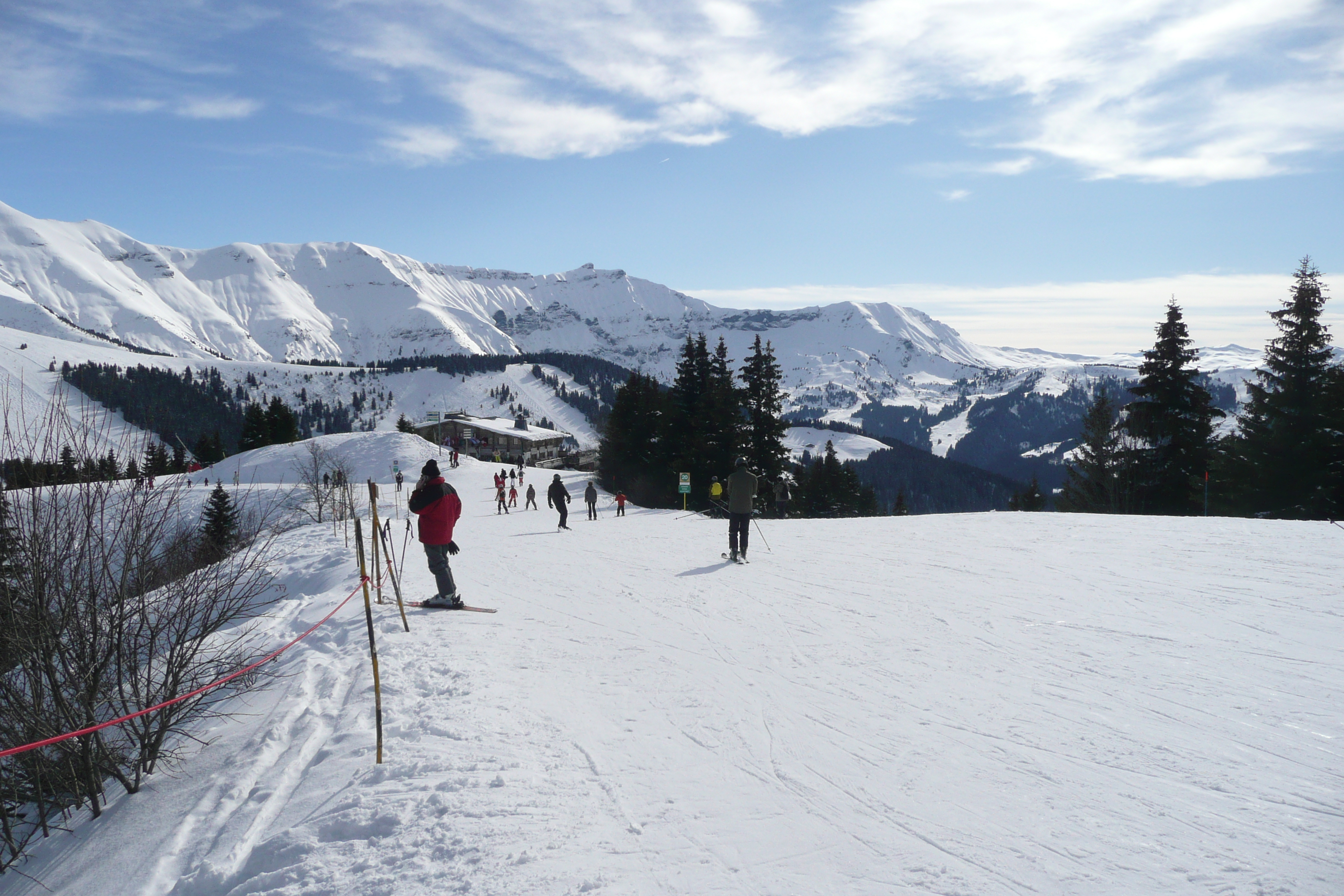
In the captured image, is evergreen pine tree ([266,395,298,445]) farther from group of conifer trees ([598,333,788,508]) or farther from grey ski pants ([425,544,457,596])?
grey ski pants ([425,544,457,596])

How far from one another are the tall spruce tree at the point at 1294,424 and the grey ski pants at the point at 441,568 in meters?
30.6

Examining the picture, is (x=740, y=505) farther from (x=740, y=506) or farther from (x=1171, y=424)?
(x=1171, y=424)

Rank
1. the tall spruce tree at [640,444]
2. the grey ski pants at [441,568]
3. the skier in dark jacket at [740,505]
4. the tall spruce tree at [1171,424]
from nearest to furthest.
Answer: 1. the grey ski pants at [441,568]
2. the skier in dark jacket at [740,505]
3. the tall spruce tree at [1171,424]
4. the tall spruce tree at [640,444]

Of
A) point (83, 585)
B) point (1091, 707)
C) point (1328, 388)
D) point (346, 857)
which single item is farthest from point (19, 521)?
point (1328, 388)

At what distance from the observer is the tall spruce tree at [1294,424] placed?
2550 cm

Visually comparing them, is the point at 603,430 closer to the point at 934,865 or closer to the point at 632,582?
the point at 632,582

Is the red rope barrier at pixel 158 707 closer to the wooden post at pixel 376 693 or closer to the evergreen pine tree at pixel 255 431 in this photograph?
the wooden post at pixel 376 693

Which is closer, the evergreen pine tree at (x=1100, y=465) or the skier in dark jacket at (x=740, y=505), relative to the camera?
the skier in dark jacket at (x=740, y=505)

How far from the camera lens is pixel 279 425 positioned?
272 ft

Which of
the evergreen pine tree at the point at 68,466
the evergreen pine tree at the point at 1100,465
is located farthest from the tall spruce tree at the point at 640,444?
the evergreen pine tree at the point at 68,466

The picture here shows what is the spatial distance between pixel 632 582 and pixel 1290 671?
8343 millimetres

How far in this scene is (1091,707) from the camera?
5.75 meters

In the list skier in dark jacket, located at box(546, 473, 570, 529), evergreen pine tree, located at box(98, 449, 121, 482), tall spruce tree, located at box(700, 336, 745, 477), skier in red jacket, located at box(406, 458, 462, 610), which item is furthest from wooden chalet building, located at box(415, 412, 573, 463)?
evergreen pine tree, located at box(98, 449, 121, 482)

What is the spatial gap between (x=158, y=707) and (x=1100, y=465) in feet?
123
